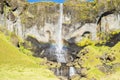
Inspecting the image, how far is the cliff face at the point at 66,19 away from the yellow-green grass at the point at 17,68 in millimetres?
15368

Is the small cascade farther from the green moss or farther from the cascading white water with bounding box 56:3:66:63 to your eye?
the green moss

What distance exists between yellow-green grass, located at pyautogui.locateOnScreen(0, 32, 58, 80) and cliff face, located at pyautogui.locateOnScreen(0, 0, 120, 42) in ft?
50.4

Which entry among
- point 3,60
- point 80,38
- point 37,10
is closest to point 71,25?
point 80,38

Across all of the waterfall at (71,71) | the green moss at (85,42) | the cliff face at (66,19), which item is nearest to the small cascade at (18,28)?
the cliff face at (66,19)

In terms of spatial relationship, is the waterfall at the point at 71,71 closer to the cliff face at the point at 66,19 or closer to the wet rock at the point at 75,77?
the wet rock at the point at 75,77

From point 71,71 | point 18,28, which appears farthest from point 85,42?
point 18,28

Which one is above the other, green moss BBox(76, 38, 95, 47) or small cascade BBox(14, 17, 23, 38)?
small cascade BBox(14, 17, 23, 38)

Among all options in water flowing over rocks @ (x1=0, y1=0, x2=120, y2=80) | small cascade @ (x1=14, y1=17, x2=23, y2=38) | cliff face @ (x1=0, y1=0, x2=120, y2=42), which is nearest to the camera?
water flowing over rocks @ (x1=0, y1=0, x2=120, y2=80)

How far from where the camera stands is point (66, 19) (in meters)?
120

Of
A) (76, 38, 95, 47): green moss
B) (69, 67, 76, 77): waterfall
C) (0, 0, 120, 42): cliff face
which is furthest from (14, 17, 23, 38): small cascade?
(69, 67, 76, 77): waterfall

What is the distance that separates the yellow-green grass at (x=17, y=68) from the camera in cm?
5328

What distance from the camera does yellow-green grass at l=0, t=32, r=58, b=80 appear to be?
53.3 m

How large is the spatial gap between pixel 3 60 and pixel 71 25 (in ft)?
159

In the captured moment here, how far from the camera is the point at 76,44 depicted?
117438 millimetres
